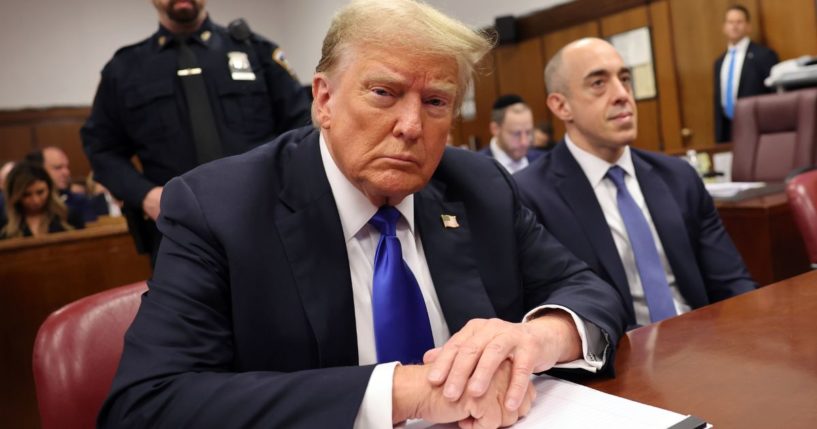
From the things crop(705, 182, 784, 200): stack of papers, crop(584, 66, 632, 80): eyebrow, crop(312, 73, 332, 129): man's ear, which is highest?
crop(584, 66, 632, 80): eyebrow

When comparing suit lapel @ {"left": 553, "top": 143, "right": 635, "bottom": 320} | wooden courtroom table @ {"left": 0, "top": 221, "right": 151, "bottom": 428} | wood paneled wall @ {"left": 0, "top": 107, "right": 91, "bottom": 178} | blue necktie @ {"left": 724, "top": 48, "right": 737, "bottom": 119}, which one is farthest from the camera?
wood paneled wall @ {"left": 0, "top": 107, "right": 91, "bottom": 178}

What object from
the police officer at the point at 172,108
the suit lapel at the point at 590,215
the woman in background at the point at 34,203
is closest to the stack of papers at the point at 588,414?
the suit lapel at the point at 590,215

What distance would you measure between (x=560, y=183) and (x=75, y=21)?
32.2 ft

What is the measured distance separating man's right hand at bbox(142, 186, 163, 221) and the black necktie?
19 centimetres

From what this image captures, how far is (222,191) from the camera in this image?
46.5 inches

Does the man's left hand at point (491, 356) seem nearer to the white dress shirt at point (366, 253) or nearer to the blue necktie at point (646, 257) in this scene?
the white dress shirt at point (366, 253)

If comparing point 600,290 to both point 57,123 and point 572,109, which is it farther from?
point 57,123

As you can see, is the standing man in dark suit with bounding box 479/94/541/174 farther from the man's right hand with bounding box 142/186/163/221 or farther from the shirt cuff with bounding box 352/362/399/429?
the shirt cuff with bounding box 352/362/399/429

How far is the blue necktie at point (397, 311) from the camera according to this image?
1175 millimetres

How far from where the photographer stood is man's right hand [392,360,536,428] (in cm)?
88

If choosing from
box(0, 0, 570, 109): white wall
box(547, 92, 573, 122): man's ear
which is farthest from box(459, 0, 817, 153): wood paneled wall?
box(547, 92, 573, 122): man's ear

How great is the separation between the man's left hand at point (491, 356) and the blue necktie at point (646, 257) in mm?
1109

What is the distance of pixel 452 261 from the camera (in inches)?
51.2

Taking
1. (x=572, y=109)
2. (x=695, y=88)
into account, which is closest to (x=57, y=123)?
(x=695, y=88)
